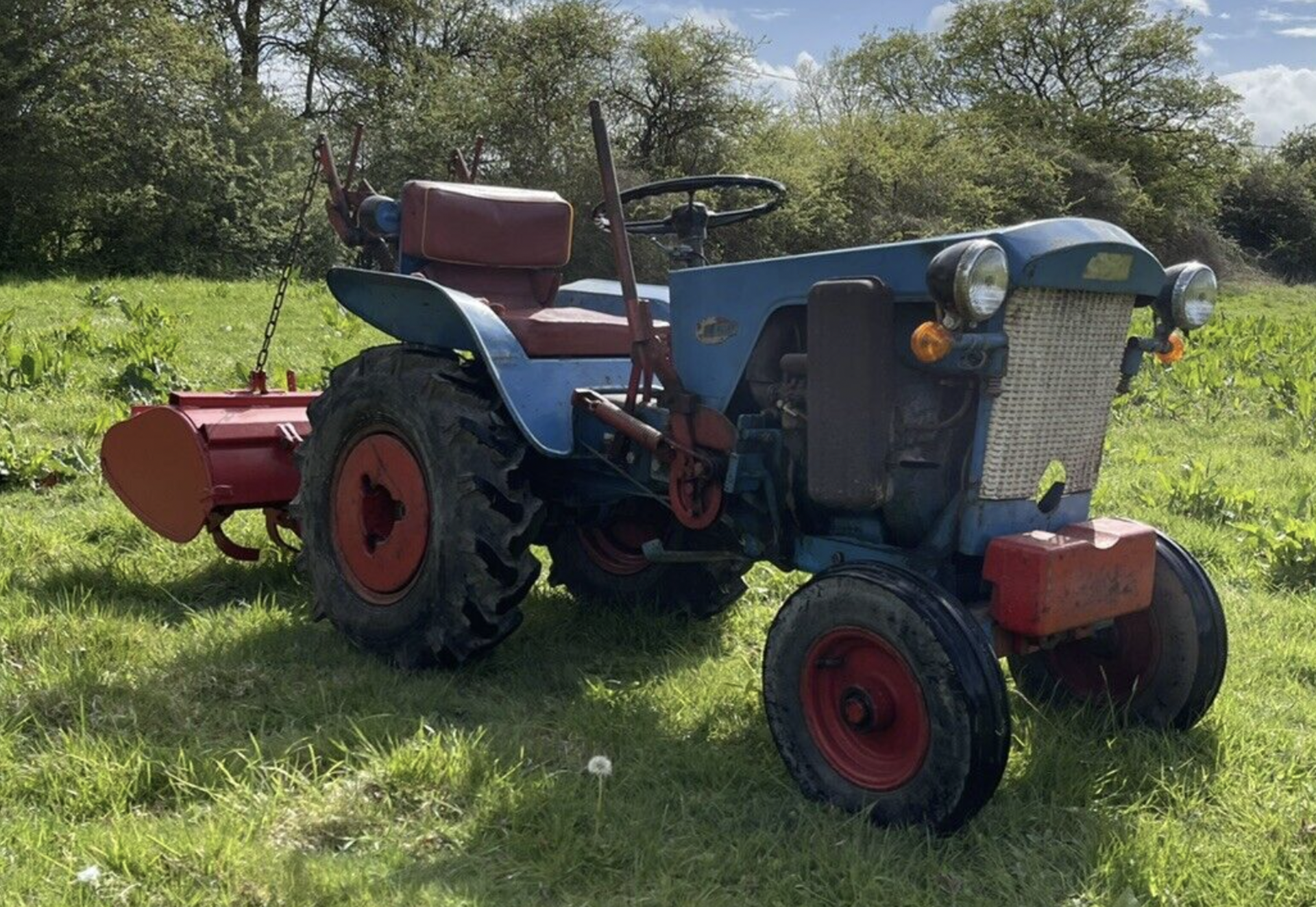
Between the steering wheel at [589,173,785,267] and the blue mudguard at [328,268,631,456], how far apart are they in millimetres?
425

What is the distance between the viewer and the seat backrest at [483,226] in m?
4.14

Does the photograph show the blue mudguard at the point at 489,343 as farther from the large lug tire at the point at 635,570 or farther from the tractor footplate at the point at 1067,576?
the tractor footplate at the point at 1067,576

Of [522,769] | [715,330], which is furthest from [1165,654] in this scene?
[522,769]

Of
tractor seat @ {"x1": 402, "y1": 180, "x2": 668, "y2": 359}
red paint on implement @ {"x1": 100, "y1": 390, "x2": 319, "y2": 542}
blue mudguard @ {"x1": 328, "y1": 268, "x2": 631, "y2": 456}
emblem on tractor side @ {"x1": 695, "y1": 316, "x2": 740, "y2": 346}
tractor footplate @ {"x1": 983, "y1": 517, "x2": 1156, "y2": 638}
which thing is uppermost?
tractor seat @ {"x1": 402, "y1": 180, "x2": 668, "y2": 359}

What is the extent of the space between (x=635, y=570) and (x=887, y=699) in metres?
1.64

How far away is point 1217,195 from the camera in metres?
35.2

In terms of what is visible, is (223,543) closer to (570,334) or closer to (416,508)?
(416,508)

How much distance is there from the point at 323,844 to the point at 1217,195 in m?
37.9

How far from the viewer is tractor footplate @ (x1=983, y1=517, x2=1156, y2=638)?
2.62 meters

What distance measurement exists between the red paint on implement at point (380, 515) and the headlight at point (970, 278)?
1710 mm

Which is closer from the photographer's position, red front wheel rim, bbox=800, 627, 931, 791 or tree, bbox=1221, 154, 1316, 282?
red front wheel rim, bbox=800, 627, 931, 791

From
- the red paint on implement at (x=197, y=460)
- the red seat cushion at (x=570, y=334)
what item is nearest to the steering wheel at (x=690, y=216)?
the red seat cushion at (x=570, y=334)

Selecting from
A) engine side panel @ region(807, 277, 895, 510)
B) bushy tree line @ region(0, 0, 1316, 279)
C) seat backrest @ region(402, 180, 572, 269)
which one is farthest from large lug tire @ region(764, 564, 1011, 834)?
bushy tree line @ region(0, 0, 1316, 279)

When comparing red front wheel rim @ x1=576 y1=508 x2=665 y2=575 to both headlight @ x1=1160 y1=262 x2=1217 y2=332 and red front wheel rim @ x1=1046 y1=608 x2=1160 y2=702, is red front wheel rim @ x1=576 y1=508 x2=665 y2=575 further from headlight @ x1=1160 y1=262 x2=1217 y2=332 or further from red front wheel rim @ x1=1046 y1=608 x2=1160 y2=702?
headlight @ x1=1160 y1=262 x2=1217 y2=332
